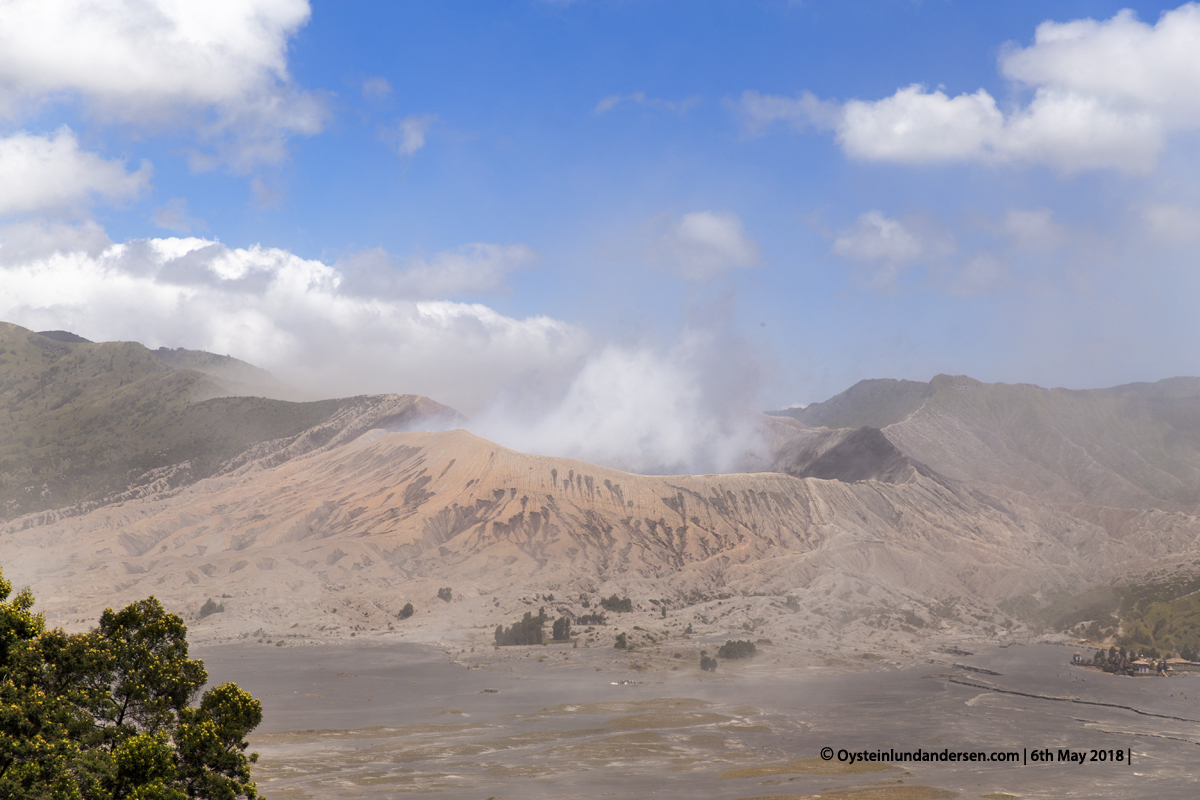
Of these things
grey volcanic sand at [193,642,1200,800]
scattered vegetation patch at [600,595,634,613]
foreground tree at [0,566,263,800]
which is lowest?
grey volcanic sand at [193,642,1200,800]

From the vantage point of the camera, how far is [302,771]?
55281mm

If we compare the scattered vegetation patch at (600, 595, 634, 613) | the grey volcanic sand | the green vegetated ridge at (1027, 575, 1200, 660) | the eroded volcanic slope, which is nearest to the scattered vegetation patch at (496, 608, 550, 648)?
the grey volcanic sand

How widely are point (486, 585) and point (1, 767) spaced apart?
12580 cm

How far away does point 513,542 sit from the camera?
6412 inches

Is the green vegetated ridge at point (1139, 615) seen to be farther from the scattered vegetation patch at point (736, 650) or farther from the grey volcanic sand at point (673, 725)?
the scattered vegetation patch at point (736, 650)

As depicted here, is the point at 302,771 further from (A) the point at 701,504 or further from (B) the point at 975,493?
(B) the point at 975,493

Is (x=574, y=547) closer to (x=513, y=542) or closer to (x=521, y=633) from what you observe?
(x=513, y=542)

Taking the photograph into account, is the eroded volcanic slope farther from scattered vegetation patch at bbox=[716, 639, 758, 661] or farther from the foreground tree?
the foreground tree

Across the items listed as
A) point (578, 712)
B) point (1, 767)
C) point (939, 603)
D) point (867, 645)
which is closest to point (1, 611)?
point (1, 767)

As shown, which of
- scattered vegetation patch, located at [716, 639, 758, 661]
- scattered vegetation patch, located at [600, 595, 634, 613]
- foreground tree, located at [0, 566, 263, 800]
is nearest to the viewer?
foreground tree, located at [0, 566, 263, 800]

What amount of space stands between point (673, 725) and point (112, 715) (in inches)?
2112

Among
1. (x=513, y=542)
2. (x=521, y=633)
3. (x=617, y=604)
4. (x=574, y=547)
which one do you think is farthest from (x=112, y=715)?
(x=574, y=547)

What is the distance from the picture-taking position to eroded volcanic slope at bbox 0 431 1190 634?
143m

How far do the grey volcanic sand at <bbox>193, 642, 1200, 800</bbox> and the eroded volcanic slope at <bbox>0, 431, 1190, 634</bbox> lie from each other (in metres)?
28.3
